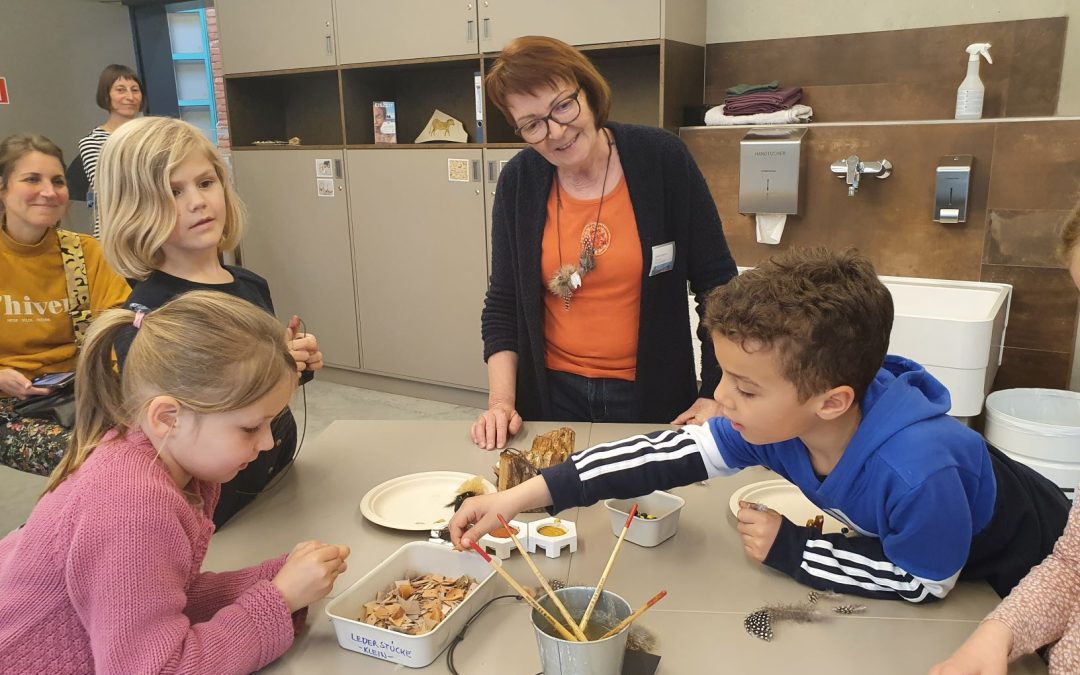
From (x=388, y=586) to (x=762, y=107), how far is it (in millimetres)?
2525

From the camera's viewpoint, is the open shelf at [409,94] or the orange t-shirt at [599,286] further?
the open shelf at [409,94]

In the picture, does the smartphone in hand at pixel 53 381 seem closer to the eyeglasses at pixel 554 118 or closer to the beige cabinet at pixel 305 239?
the eyeglasses at pixel 554 118

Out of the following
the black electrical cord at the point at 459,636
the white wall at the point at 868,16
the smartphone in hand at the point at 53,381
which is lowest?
the smartphone in hand at the point at 53,381

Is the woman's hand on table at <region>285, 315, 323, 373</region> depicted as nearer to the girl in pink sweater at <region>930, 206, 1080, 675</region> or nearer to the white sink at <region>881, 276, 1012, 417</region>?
the girl in pink sweater at <region>930, 206, 1080, 675</region>

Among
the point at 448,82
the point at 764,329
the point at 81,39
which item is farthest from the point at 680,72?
the point at 81,39

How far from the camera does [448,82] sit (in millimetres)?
4117

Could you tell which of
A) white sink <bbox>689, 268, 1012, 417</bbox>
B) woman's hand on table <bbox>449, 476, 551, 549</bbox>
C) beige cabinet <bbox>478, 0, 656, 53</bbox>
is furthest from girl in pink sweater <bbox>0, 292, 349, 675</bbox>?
beige cabinet <bbox>478, 0, 656, 53</bbox>

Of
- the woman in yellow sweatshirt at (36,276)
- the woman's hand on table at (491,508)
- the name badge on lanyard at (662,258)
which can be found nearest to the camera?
the woman's hand on table at (491,508)

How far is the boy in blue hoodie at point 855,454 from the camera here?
1.07 meters

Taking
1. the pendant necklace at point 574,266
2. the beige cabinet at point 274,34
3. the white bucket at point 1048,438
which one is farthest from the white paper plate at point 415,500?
the beige cabinet at point 274,34

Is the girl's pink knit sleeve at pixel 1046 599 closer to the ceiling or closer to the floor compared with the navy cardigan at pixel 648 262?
closer to the floor

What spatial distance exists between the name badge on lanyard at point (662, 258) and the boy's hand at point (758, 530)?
27.1 inches

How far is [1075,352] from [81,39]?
5.50m

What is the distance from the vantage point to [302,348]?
58.4 inches
